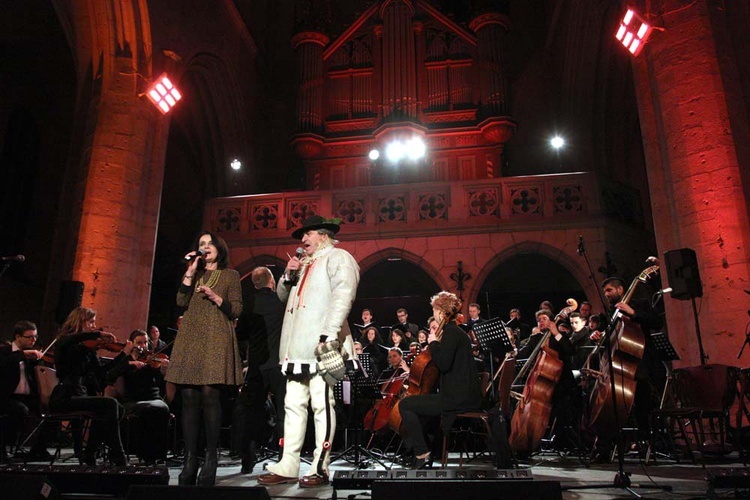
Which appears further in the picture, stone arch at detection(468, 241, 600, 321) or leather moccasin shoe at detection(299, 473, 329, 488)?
stone arch at detection(468, 241, 600, 321)

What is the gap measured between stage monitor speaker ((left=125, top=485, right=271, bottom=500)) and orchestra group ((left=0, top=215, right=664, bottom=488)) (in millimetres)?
1033

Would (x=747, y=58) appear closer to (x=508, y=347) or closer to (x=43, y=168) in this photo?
(x=508, y=347)

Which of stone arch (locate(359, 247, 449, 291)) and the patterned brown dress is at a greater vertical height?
stone arch (locate(359, 247, 449, 291))

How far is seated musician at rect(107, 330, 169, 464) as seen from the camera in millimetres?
5547

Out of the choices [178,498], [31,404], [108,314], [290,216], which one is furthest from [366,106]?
[178,498]

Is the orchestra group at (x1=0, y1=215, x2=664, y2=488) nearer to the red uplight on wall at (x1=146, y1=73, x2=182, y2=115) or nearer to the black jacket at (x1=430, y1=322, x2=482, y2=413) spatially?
the black jacket at (x1=430, y1=322, x2=482, y2=413)

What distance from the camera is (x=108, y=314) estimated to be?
8.36m

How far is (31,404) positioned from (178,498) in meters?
5.15

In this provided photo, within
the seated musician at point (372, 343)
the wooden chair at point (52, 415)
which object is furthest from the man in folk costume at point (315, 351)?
the seated musician at point (372, 343)

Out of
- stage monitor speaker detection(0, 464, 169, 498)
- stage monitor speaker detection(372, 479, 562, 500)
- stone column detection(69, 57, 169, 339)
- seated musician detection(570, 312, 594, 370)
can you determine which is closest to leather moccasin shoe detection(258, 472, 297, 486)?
stage monitor speaker detection(0, 464, 169, 498)

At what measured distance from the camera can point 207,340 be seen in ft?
12.2

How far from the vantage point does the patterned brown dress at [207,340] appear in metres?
3.63

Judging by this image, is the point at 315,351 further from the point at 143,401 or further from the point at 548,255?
the point at 548,255

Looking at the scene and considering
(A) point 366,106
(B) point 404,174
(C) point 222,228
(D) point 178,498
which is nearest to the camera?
(D) point 178,498
